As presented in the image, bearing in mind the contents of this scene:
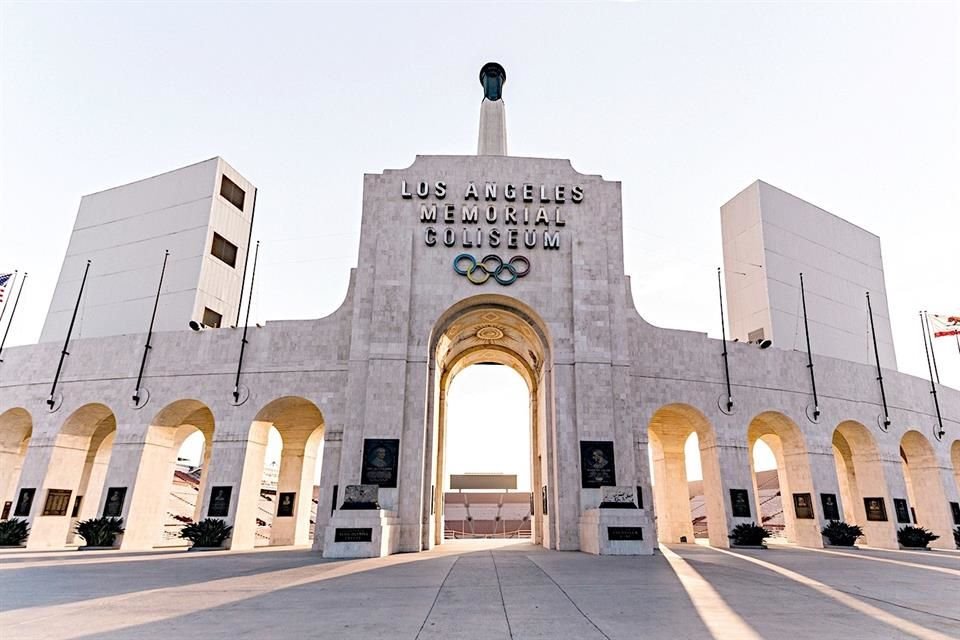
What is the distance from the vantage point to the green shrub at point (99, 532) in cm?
2706

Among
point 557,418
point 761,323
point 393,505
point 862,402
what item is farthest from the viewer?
point 761,323

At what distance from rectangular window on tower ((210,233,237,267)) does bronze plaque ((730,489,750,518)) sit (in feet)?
118

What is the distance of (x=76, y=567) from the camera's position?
1712cm

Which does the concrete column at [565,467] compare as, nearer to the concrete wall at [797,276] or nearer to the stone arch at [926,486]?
the concrete wall at [797,276]

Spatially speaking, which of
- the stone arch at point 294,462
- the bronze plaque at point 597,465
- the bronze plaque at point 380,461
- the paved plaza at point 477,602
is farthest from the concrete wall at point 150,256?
the bronze plaque at point 597,465

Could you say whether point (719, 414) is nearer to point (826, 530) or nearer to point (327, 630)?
point (826, 530)

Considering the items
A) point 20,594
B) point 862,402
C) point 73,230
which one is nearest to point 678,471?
point 862,402

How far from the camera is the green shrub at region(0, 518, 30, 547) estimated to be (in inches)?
1114

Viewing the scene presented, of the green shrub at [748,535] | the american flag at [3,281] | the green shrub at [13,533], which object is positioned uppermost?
the american flag at [3,281]

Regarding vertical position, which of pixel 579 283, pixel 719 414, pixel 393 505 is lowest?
pixel 393 505

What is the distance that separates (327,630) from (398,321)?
2157cm

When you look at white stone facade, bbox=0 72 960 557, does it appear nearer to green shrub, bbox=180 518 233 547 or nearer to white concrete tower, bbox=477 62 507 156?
green shrub, bbox=180 518 233 547

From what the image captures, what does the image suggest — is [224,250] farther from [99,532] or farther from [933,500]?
[933,500]

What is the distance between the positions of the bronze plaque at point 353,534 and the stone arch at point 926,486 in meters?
33.3
